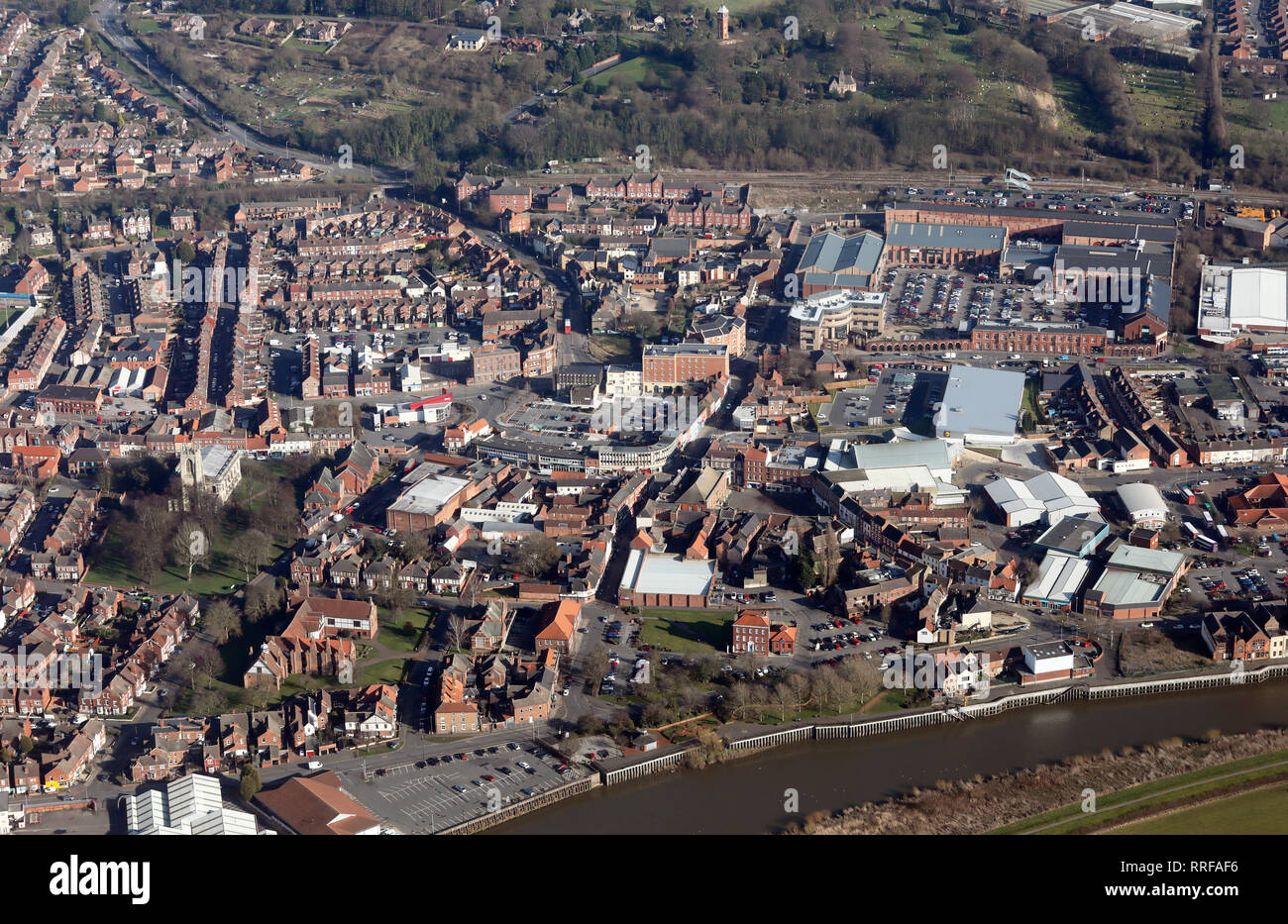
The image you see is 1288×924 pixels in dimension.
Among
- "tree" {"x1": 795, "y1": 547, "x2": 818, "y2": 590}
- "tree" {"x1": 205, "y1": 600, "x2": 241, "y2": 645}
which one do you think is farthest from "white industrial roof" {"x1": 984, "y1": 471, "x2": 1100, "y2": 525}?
"tree" {"x1": 205, "y1": 600, "x2": 241, "y2": 645}

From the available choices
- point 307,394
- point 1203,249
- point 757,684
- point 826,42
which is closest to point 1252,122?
point 1203,249

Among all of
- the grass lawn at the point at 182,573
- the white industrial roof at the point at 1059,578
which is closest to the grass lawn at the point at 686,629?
the white industrial roof at the point at 1059,578

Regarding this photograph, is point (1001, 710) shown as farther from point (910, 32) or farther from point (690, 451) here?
point (910, 32)

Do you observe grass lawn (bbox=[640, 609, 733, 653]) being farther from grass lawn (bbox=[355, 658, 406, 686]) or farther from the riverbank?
the riverbank

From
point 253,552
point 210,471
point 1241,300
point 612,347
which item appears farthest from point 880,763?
point 1241,300

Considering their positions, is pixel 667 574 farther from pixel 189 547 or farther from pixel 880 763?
pixel 189 547
